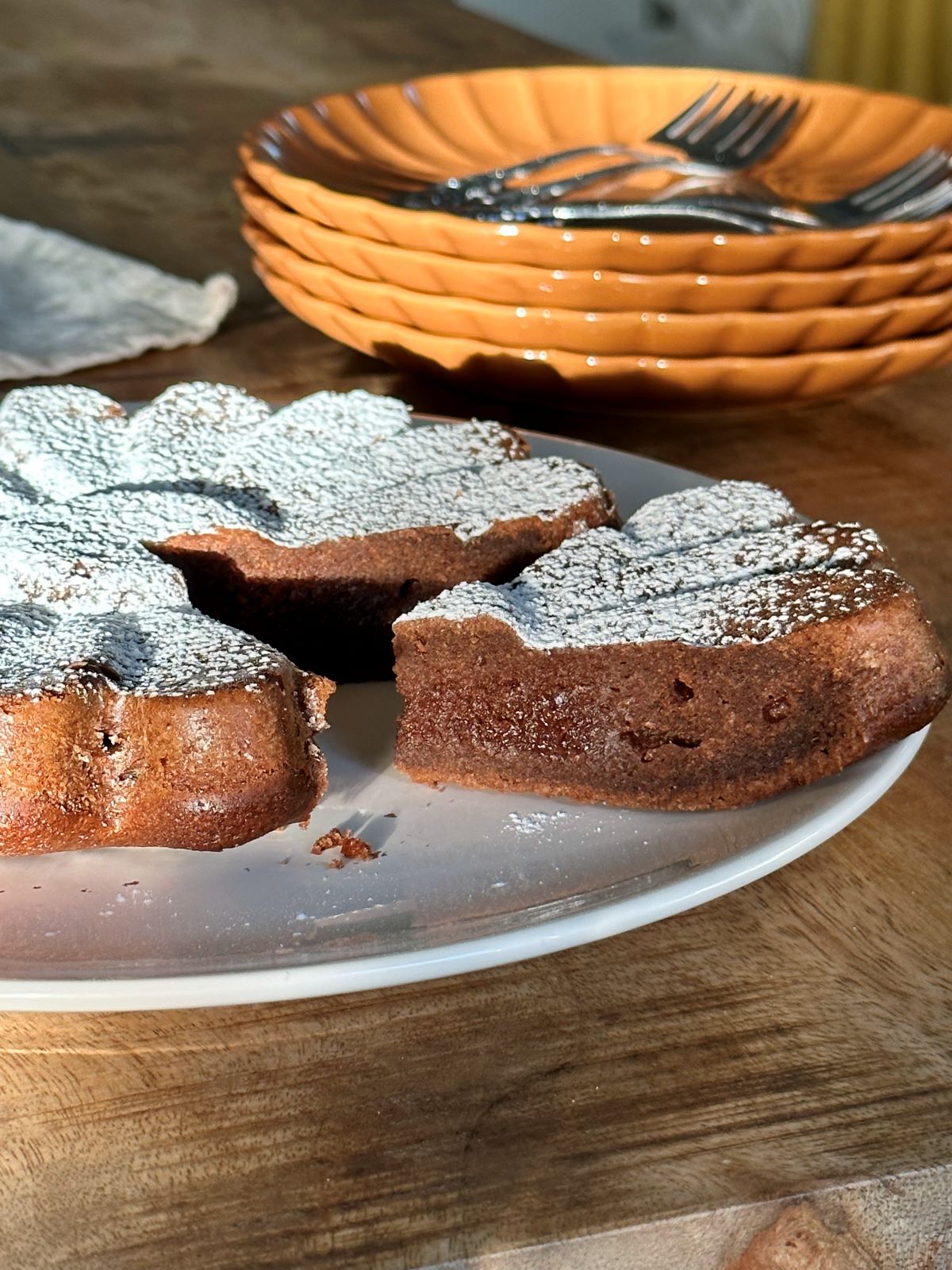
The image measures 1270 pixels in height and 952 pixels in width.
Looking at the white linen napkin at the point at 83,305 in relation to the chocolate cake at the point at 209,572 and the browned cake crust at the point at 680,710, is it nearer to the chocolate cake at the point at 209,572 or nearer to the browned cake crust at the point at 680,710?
the chocolate cake at the point at 209,572

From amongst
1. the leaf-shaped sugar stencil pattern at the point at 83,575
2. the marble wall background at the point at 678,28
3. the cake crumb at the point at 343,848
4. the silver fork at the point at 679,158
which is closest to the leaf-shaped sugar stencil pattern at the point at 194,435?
the leaf-shaped sugar stencil pattern at the point at 83,575

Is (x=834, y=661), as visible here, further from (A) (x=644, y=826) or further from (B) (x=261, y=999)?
(B) (x=261, y=999)

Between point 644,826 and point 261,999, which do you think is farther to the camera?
point 644,826

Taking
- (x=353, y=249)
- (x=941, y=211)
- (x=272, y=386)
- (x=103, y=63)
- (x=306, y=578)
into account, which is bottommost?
(x=103, y=63)

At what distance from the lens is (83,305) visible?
5.90 ft

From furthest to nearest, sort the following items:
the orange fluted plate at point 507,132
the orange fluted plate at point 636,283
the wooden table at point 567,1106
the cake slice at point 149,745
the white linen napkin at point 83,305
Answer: the white linen napkin at point 83,305 < the orange fluted plate at point 507,132 < the orange fluted plate at point 636,283 < the cake slice at point 149,745 < the wooden table at point 567,1106

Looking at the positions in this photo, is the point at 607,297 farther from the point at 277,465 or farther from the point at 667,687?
the point at 667,687

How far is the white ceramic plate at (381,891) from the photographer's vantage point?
79 centimetres

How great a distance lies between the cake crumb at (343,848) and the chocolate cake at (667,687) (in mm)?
84

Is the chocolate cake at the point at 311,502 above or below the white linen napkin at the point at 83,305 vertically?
above

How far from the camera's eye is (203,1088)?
2.59 feet

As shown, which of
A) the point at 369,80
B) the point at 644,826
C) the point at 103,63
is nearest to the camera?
the point at 644,826

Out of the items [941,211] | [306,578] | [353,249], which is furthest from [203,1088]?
[941,211]

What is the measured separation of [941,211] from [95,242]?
3.77 ft
